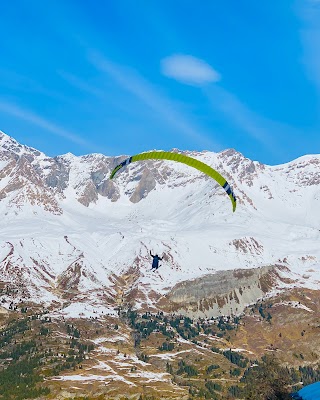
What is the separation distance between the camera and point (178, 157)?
7388cm

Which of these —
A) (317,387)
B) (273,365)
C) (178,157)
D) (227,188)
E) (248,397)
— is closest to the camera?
(178,157)

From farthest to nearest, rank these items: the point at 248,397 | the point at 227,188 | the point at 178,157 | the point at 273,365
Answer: the point at 273,365, the point at 248,397, the point at 227,188, the point at 178,157

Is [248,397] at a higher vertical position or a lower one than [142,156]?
lower

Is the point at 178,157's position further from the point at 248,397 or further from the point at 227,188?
the point at 248,397

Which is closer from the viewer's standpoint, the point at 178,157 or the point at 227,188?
the point at 178,157

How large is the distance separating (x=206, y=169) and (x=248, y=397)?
49582mm

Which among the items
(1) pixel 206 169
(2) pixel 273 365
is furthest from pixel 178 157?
(2) pixel 273 365

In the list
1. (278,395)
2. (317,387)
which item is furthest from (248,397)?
(317,387)

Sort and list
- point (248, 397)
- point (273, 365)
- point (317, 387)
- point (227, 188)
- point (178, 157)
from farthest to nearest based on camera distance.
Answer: point (273, 365) < point (248, 397) < point (317, 387) < point (227, 188) < point (178, 157)

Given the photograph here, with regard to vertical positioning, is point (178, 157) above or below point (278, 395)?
above

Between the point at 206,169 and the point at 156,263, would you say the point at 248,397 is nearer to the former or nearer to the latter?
the point at 156,263

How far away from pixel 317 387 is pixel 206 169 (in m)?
44.7

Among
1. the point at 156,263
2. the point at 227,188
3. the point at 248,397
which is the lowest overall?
the point at 248,397

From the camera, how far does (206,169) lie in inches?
2950
